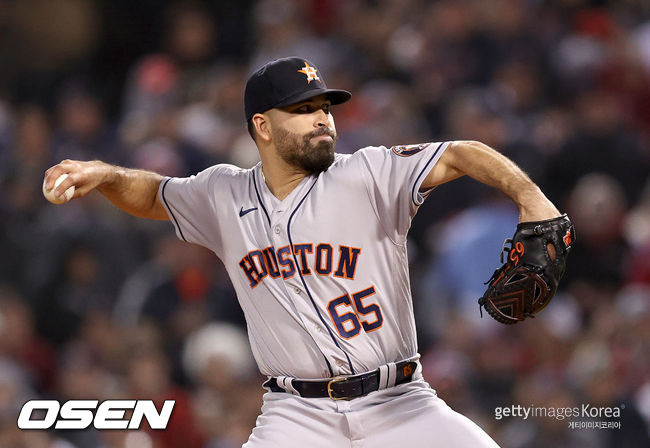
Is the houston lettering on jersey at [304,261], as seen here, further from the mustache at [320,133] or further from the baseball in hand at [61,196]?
the baseball in hand at [61,196]

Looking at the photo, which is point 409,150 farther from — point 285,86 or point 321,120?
point 285,86

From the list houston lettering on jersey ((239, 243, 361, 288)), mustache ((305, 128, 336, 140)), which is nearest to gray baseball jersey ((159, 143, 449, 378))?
houston lettering on jersey ((239, 243, 361, 288))

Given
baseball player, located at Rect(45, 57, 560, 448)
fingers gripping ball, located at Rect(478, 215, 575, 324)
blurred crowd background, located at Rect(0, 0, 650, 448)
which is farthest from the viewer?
blurred crowd background, located at Rect(0, 0, 650, 448)

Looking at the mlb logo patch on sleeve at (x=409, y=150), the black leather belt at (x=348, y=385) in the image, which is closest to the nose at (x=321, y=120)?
the mlb logo patch on sleeve at (x=409, y=150)

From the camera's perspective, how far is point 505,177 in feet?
9.65

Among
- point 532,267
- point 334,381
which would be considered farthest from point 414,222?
point 532,267

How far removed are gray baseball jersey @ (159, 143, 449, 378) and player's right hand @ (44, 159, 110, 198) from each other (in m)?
0.59

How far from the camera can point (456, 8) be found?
740 cm

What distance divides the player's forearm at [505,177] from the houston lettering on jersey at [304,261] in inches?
19.4

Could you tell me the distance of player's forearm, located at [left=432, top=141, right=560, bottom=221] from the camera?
2883mm

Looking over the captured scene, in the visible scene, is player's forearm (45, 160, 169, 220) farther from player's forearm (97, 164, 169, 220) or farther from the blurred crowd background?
the blurred crowd background

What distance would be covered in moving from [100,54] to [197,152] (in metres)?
2.65

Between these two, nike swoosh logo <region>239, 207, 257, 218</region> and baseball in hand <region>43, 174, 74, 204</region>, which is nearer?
baseball in hand <region>43, 174, 74, 204</region>

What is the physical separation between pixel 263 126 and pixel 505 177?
3.20ft
